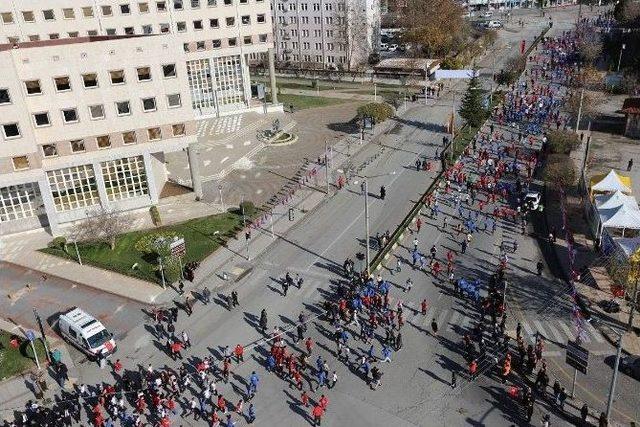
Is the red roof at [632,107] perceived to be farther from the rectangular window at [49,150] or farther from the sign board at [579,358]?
the rectangular window at [49,150]

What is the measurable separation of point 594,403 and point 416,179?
107 ft

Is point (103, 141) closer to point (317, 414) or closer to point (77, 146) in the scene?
point (77, 146)

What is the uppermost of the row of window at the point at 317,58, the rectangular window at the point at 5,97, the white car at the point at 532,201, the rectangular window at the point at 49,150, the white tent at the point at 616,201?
the rectangular window at the point at 5,97

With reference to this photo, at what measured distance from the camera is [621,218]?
142 ft

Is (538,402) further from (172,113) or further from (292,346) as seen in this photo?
(172,113)

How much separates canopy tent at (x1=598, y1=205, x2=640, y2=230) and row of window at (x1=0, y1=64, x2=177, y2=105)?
37.7 metres

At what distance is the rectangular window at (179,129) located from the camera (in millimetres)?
53344

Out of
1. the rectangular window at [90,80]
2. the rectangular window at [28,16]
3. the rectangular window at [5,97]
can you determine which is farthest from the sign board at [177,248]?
the rectangular window at [28,16]

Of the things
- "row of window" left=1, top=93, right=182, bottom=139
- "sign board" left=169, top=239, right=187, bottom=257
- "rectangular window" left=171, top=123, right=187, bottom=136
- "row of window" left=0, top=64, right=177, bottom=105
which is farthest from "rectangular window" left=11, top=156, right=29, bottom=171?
"sign board" left=169, top=239, right=187, bottom=257

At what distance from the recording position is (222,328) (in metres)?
38.8

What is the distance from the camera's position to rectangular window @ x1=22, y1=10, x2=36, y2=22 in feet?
218

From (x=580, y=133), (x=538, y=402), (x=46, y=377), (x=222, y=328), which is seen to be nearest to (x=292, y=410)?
(x=222, y=328)

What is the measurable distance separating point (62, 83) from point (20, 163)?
7.59m

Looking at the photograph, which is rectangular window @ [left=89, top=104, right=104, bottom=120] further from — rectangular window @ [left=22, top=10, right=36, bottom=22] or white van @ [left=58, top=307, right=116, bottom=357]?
rectangular window @ [left=22, top=10, right=36, bottom=22]
